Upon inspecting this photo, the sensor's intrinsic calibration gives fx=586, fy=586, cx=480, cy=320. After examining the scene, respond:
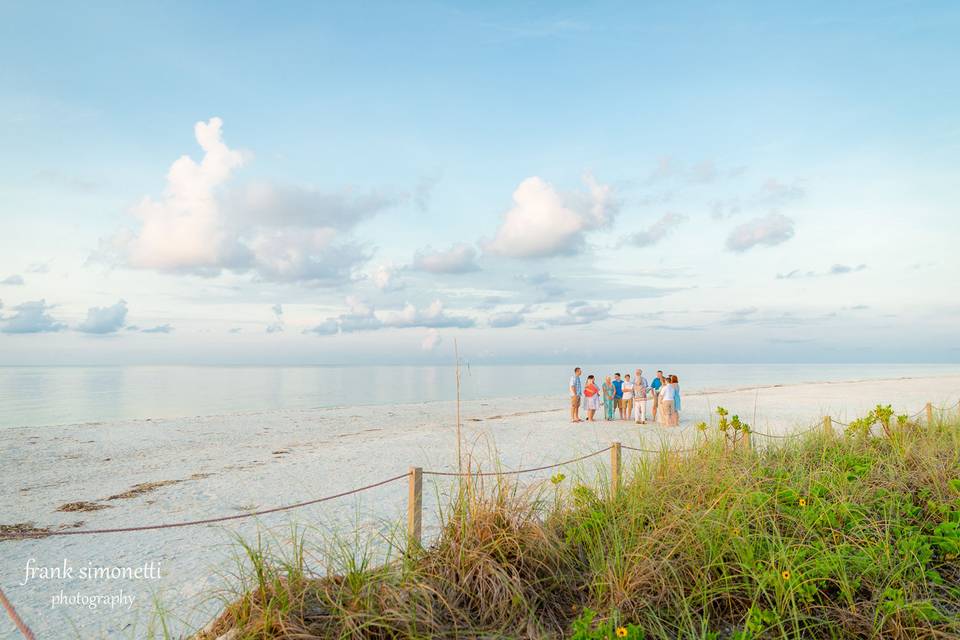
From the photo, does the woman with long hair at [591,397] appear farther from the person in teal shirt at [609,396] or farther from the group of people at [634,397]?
the person in teal shirt at [609,396]

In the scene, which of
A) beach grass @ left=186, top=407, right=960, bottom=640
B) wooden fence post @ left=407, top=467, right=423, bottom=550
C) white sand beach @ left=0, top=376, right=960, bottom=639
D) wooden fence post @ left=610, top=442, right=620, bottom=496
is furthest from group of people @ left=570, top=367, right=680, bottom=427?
wooden fence post @ left=407, top=467, right=423, bottom=550

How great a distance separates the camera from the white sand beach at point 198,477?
5.53 metres

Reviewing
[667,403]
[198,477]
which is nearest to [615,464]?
[198,477]

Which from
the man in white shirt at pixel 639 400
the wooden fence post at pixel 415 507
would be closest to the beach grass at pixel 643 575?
the wooden fence post at pixel 415 507

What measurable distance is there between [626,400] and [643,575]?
48.4 feet

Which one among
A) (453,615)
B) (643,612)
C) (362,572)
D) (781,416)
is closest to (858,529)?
(643,612)

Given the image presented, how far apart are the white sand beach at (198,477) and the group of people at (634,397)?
0.71 metres

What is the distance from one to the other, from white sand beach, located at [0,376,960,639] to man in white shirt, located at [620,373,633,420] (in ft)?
Answer: 3.17

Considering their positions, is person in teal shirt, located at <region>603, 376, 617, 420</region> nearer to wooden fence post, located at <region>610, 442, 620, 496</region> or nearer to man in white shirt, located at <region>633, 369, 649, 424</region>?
man in white shirt, located at <region>633, 369, 649, 424</region>

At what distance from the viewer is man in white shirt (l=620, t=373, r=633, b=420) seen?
17.9 metres

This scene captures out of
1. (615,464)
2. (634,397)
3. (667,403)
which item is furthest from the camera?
(634,397)

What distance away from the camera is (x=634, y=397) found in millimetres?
17156

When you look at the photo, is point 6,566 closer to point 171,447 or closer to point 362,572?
point 362,572

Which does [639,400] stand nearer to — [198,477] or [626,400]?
[626,400]
